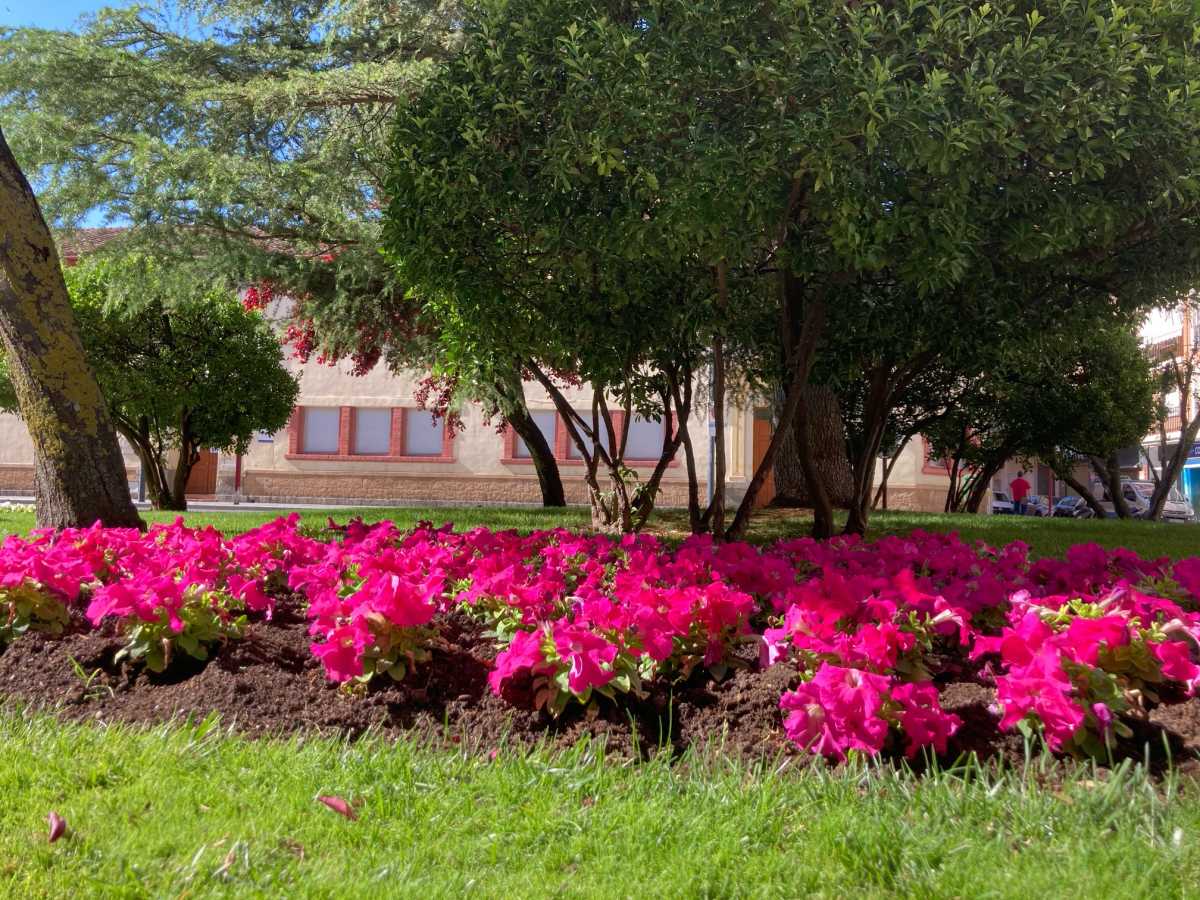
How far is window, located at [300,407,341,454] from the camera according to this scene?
86.3 feet

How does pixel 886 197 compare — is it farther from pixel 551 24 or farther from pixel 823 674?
pixel 823 674

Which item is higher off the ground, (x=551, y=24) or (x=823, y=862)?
(x=551, y=24)

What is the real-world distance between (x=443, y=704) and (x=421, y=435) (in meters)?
23.5

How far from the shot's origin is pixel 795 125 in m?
4.64

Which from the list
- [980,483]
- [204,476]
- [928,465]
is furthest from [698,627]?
[204,476]

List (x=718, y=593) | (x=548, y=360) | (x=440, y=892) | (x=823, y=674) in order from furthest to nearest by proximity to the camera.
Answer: (x=548, y=360), (x=718, y=593), (x=823, y=674), (x=440, y=892)

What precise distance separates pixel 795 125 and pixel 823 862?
3516mm

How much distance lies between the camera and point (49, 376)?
638 cm

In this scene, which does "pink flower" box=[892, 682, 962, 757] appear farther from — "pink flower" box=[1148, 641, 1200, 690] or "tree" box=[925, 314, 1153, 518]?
"tree" box=[925, 314, 1153, 518]

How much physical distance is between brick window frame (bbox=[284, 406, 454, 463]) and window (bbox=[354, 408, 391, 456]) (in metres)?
0.15

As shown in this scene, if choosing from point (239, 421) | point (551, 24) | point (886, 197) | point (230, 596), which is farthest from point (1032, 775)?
point (239, 421)

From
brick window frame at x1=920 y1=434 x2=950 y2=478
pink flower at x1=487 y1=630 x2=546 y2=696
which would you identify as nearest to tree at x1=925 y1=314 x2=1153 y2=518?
brick window frame at x1=920 y1=434 x2=950 y2=478

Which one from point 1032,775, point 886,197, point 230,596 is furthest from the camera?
point 886,197

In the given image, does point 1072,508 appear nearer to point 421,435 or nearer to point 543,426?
point 543,426
